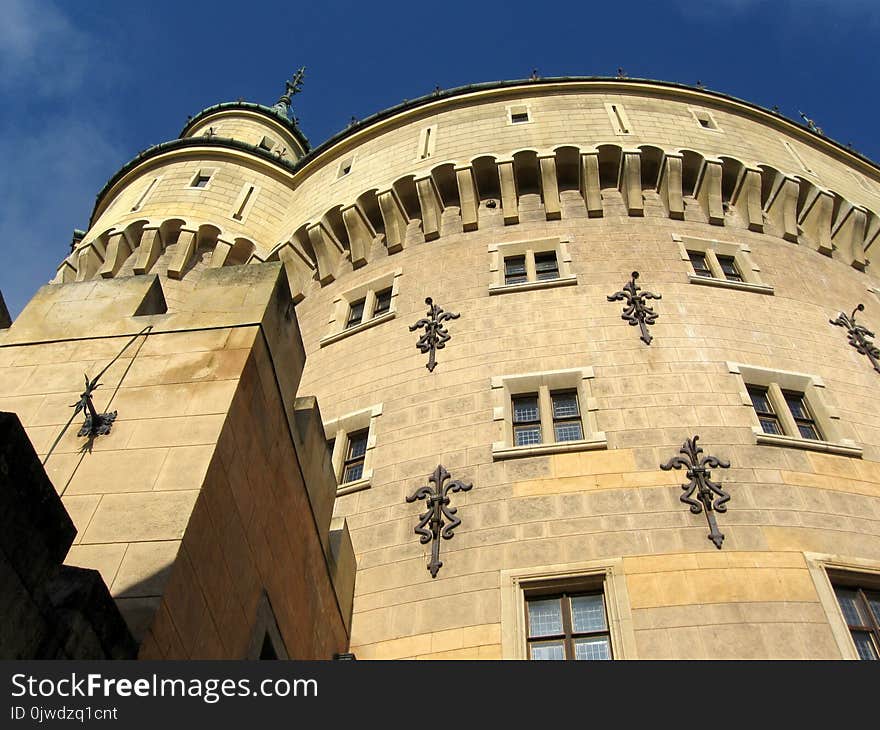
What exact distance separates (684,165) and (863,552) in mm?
9901

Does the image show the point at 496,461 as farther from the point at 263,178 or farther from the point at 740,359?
the point at 263,178

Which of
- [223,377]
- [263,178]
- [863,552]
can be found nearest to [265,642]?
[223,377]

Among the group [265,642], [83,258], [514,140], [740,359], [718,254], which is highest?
[514,140]

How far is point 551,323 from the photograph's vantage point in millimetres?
13320

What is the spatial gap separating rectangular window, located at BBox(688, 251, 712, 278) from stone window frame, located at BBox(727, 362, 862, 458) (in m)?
3.06

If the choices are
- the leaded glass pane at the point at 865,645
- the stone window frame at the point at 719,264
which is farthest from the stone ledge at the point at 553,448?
the stone window frame at the point at 719,264

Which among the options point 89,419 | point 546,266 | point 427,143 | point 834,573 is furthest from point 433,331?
point 89,419

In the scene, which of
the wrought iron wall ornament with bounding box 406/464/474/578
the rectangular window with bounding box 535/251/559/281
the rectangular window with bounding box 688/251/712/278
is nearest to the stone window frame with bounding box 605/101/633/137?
the rectangular window with bounding box 688/251/712/278

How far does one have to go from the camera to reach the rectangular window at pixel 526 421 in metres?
11.7

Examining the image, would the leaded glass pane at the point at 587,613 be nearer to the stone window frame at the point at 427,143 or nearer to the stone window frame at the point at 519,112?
the stone window frame at the point at 427,143

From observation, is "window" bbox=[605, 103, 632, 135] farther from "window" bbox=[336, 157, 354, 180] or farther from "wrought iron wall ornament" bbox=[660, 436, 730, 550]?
"wrought iron wall ornament" bbox=[660, 436, 730, 550]

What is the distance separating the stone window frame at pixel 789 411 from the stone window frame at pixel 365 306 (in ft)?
19.2

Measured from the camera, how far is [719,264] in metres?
15.2

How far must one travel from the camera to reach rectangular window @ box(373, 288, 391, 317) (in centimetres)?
1562
